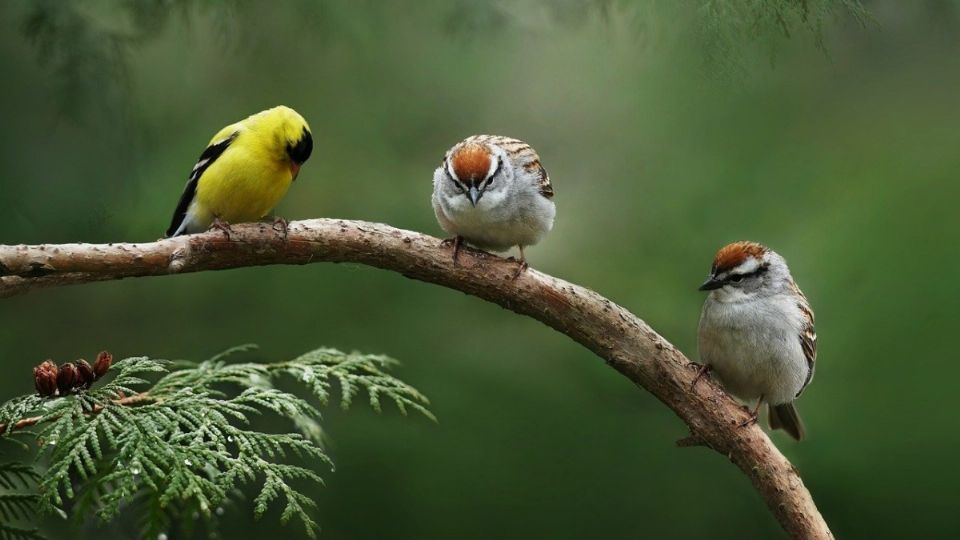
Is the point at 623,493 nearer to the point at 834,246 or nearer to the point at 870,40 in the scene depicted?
the point at 834,246

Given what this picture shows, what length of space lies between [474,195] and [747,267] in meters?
0.56

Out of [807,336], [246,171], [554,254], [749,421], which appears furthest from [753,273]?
[246,171]

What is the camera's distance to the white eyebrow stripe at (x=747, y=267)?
199cm

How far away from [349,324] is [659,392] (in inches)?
44.0

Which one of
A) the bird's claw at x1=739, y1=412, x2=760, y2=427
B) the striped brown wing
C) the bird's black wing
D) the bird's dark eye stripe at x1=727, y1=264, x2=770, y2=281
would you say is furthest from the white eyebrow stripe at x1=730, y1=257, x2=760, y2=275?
the bird's black wing

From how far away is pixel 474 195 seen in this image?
195 cm

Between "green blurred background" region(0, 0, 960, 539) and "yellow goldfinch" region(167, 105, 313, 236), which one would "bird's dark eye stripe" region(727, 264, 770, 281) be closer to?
"green blurred background" region(0, 0, 960, 539)

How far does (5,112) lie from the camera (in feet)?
7.57

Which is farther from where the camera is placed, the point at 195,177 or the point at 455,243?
the point at 195,177

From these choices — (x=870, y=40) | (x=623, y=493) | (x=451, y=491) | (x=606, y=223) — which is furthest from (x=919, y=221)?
(x=451, y=491)

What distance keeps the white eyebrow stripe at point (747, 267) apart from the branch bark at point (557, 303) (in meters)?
0.22

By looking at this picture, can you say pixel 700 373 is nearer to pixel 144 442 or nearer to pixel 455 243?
pixel 455 243

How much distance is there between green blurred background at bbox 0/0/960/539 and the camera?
8.19 ft

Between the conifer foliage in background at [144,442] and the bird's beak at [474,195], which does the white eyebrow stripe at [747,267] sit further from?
the conifer foliage in background at [144,442]
